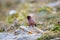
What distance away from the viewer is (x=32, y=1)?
126ft

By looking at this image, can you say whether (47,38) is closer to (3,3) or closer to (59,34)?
(59,34)

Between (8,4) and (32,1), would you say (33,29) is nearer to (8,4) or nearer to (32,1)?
(32,1)

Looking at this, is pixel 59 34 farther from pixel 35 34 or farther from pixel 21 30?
pixel 21 30

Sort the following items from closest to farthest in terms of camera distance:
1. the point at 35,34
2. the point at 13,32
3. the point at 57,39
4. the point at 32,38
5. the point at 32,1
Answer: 1. the point at 57,39
2. the point at 32,38
3. the point at 35,34
4. the point at 13,32
5. the point at 32,1

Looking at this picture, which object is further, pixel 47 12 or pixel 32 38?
pixel 47 12

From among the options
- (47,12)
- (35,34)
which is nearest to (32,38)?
(35,34)

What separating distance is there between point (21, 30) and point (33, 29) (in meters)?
0.79

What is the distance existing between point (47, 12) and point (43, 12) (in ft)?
1.07

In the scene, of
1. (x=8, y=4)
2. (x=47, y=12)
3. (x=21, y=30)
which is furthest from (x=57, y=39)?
(x=8, y=4)

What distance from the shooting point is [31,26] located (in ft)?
46.4

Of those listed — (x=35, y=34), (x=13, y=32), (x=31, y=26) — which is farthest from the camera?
(x=31, y=26)

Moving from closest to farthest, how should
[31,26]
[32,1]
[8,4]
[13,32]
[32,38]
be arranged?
[32,38] < [13,32] < [31,26] < [32,1] < [8,4]

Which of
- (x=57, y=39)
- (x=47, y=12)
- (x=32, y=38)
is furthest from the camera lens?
(x=47, y=12)

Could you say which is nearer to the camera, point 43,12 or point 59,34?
point 59,34
